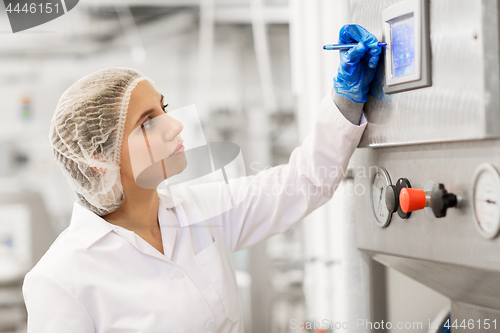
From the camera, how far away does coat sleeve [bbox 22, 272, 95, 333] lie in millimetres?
762

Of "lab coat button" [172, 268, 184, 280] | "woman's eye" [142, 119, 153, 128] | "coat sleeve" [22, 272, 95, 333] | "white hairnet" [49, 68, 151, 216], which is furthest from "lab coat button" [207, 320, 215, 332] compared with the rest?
"woman's eye" [142, 119, 153, 128]

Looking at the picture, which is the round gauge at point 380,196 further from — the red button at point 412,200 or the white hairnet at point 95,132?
the white hairnet at point 95,132

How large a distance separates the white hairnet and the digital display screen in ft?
1.87

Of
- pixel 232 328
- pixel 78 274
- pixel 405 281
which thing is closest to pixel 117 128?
pixel 78 274

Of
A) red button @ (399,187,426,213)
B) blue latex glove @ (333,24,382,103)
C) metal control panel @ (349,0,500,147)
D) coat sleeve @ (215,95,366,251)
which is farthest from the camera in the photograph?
coat sleeve @ (215,95,366,251)

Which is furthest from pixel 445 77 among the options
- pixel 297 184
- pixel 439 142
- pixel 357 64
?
pixel 297 184

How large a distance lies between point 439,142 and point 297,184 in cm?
40

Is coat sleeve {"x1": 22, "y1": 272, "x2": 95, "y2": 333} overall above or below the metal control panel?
below

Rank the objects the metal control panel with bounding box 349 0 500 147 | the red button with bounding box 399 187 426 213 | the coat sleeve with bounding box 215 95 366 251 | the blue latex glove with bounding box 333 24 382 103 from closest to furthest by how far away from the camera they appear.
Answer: the metal control panel with bounding box 349 0 500 147 → the red button with bounding box 399 187 426 213 → the blue latex glove with bounding box 333 24 382 103 → the coat sleeve with bounding box 215 95 366 251

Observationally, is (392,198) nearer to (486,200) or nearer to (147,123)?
(486,200)

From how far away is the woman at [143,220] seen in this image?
0.79m

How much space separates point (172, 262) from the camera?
89 centimetres

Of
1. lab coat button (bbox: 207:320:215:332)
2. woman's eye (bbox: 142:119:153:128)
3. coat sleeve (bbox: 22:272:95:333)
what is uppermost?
woman's eye (bbox: 142:119:153:128)

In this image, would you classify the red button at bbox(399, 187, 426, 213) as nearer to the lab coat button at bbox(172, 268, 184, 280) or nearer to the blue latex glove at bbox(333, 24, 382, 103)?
the blue latex glove at bbox(333, 24, 382, 103)
